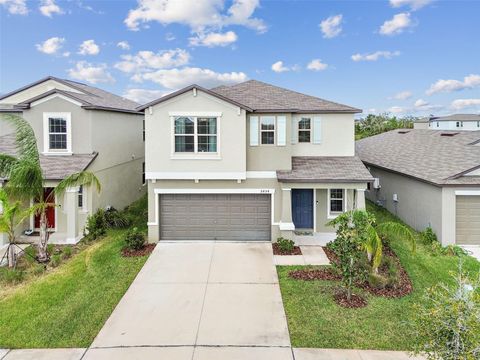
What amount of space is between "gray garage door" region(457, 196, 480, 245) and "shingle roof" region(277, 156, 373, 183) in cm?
369

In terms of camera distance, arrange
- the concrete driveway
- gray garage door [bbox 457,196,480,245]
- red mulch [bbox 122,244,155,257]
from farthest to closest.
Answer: gray garage door [bbox 457,196,480,245], red mulch [bbox 122,244,155,257], the concrete driveway

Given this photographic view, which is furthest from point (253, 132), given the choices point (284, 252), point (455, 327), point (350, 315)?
point (455, 327)

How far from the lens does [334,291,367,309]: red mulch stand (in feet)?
30.6

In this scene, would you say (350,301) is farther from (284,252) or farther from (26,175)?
(26,175)

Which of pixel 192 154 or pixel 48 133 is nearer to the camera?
pixel 192 154

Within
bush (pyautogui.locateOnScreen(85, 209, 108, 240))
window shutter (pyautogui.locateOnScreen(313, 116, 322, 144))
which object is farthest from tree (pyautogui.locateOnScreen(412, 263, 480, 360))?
bush (pyautogui.locateOnScreen(85, 209, 108, 240))

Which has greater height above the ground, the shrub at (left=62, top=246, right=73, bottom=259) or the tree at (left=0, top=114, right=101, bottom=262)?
the tree at (left=0, top=114, right=101, bottom=262)

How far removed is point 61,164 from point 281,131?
9.62m

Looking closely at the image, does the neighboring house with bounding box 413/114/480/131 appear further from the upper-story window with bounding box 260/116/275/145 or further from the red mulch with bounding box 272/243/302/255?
the red mulch with bounding box 272/243/302/255

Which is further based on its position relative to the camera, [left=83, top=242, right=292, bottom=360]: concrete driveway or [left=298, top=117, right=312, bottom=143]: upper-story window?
[left=298, top=117, right=312, bottom=143]: upper-story window

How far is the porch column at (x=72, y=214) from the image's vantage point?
14.8 m

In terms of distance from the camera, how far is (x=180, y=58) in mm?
28812

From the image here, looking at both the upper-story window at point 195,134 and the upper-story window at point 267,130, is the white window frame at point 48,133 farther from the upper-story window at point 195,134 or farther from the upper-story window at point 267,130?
the upper-story window at point 267,130

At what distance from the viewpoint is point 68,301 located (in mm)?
9789
